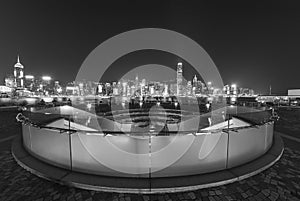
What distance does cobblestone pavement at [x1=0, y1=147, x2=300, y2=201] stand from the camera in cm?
349

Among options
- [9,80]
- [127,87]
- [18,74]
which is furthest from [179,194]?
[9,80]

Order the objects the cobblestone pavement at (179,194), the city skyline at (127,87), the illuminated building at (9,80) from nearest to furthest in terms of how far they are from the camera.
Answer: the cobblestone pavement at (179,194), the city skyline at (127,87), the illuminated building at (9,80)

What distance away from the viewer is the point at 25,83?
438ft

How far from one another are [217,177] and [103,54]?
335 inches

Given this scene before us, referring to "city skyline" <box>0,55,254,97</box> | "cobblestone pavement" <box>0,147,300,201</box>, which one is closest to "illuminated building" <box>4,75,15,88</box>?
"city skyline" <box>0,55,254,97</box>

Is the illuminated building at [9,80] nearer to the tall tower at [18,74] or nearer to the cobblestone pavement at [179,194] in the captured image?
the tall tower at [18,74]

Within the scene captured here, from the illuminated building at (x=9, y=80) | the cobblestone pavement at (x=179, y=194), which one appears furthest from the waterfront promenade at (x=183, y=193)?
the illuminated building at (x=9, y=80)

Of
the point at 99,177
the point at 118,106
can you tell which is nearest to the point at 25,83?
the point at 118,106

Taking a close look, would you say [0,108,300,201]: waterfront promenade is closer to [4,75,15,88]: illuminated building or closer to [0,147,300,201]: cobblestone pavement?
[0,147,300,201]: cobblestone pavement

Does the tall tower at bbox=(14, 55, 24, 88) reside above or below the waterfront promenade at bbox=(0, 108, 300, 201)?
above

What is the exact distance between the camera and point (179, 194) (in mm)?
3627

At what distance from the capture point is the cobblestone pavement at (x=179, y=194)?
3.49 meters

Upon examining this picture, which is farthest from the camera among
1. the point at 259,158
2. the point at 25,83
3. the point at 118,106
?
the point at 25,83

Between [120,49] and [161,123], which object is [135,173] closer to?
[120,49]
